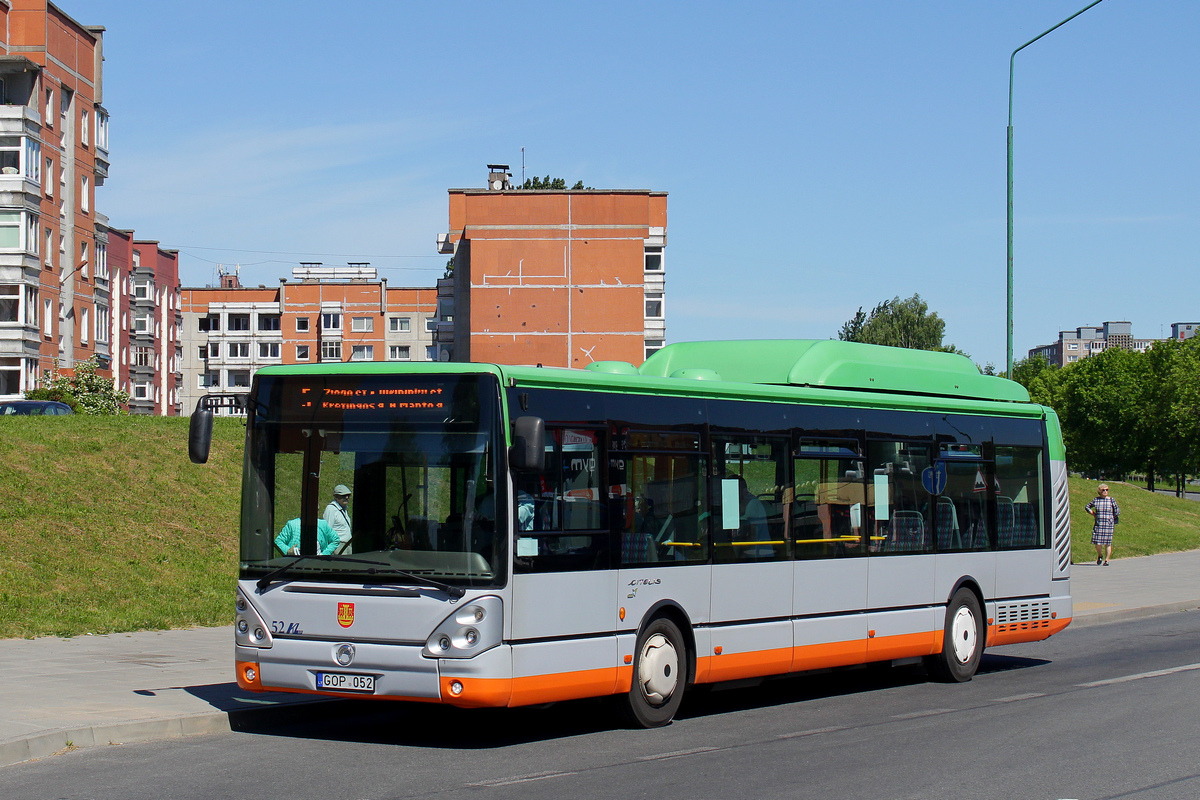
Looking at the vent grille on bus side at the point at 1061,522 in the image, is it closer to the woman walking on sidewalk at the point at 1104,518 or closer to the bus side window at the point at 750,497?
the bus side window at the point at 750,497

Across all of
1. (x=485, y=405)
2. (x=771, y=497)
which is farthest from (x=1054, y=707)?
(x=485, y=405)

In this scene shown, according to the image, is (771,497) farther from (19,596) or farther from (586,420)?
(19,596)

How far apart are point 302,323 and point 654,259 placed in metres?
41.5

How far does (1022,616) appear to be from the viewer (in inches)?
597

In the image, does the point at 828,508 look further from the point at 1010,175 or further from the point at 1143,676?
the point at 1010,175

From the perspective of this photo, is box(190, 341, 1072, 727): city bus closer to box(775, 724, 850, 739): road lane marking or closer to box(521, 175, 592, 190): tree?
box(775, 724, 850, 739): road lane marking

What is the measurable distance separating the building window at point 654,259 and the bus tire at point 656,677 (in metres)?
78.3

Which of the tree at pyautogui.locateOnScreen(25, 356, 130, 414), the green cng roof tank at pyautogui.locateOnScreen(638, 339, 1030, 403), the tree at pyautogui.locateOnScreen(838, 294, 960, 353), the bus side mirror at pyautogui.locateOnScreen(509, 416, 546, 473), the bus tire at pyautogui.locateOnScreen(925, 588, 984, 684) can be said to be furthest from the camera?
the tree at pyautogui.locateOnScreen(838, 294, 960, 353)

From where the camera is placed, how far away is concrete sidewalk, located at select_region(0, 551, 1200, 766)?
9.43 m

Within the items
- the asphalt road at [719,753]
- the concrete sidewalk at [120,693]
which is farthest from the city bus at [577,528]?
the concrete sidewalk at [120,693]

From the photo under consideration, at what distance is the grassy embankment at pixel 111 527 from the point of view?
16859mm

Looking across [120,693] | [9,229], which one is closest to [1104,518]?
[120,693]

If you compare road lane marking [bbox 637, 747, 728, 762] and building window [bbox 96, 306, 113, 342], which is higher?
building window [bbox 96, 306, 113, 342]

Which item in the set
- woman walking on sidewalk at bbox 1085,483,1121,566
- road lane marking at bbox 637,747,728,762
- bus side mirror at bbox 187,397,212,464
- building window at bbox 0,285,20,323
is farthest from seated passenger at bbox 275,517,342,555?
building window at bbox 0,285,20,323
